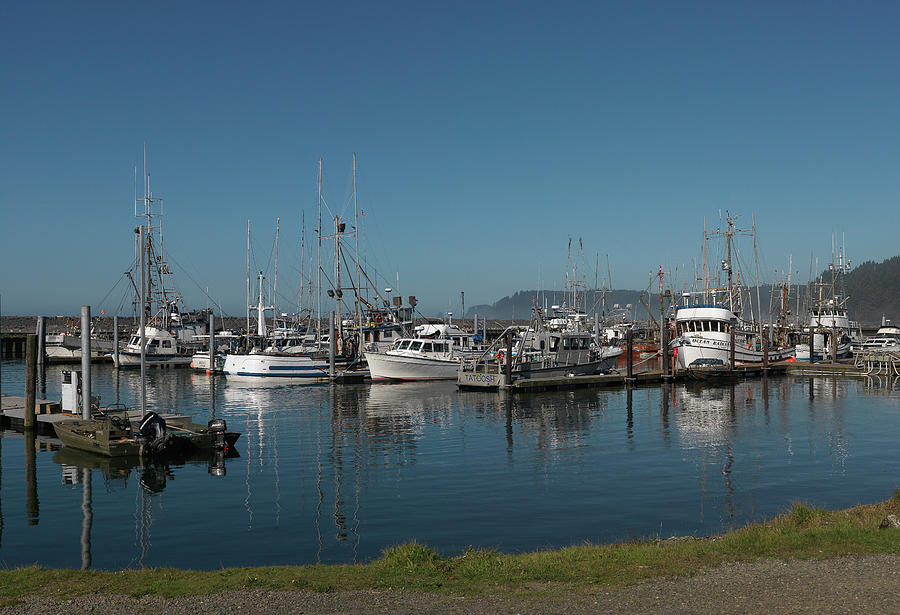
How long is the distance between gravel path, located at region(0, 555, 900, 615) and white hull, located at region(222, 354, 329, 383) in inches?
2000

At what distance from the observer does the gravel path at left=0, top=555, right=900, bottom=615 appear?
1039cm

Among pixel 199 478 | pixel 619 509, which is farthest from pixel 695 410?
pixel 199 478

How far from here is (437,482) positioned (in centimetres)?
2456

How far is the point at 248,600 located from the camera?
432 inches

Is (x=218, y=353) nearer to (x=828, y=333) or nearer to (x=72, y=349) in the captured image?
(x=72, y=349)

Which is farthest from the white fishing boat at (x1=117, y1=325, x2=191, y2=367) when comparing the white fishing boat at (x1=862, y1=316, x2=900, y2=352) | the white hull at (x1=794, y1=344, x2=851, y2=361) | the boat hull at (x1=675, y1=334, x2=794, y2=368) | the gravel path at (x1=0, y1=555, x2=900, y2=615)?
the white fishing boat at (x1=862, y1=316, x2=900, y2=352)

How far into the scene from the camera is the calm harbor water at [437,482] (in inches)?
707

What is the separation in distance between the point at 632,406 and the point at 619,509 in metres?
26.4

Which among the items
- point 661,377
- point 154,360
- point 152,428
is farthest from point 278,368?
point 152,428

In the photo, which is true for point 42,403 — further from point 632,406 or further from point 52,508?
point 632,406

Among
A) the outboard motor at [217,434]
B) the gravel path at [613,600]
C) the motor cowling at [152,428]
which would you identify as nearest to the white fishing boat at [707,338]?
the outboard motor at [217,434]

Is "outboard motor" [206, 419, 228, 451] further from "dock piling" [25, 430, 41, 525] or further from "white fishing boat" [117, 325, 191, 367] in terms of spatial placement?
"white fishing boat" [117, 325, 191, 367]

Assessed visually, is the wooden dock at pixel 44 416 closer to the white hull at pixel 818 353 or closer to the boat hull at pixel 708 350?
the boat hull at pixel 708 350

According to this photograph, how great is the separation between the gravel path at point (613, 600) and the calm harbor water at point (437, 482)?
508 cm
